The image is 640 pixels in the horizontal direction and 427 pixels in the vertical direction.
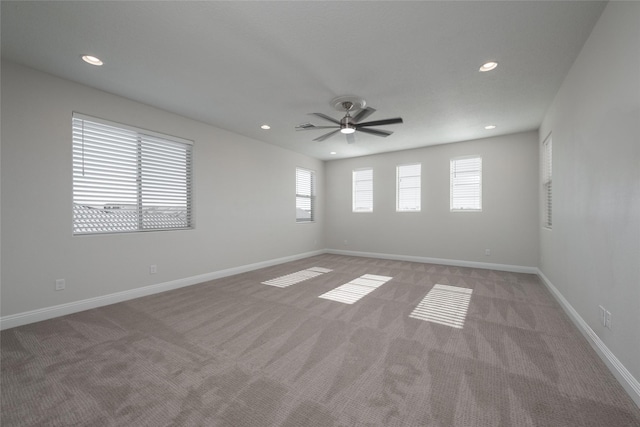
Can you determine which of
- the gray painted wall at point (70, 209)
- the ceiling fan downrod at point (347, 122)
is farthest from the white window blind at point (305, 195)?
the ceiling fan downrod at point (347, 122)

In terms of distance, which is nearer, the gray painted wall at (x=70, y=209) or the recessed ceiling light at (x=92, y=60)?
the recessed ceiling light at (x=92, y=60)

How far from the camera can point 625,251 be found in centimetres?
181

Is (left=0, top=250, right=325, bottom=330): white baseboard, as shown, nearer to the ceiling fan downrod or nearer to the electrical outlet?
the ceiling fan downrod

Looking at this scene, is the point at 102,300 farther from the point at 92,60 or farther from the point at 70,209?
→ the point at 92,60

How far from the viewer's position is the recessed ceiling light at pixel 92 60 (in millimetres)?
2676

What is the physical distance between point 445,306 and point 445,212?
3.17 metres

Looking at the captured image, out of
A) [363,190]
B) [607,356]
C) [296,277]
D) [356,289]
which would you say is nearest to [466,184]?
[363,190]

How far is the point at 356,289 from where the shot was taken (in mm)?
4125

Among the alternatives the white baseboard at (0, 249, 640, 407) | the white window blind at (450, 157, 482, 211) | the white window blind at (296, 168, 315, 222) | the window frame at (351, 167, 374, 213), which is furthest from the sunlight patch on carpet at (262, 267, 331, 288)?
the white window blind at (450, 157, 482, 211)

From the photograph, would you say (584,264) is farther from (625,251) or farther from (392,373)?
(392,373)

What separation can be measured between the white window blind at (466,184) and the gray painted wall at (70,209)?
4500mm

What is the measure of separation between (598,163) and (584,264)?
980mm

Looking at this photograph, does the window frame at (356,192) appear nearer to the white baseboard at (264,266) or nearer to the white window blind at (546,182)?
the white baseboard at (264,266)

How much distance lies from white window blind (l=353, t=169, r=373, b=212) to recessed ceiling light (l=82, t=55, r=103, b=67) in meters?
5.67
